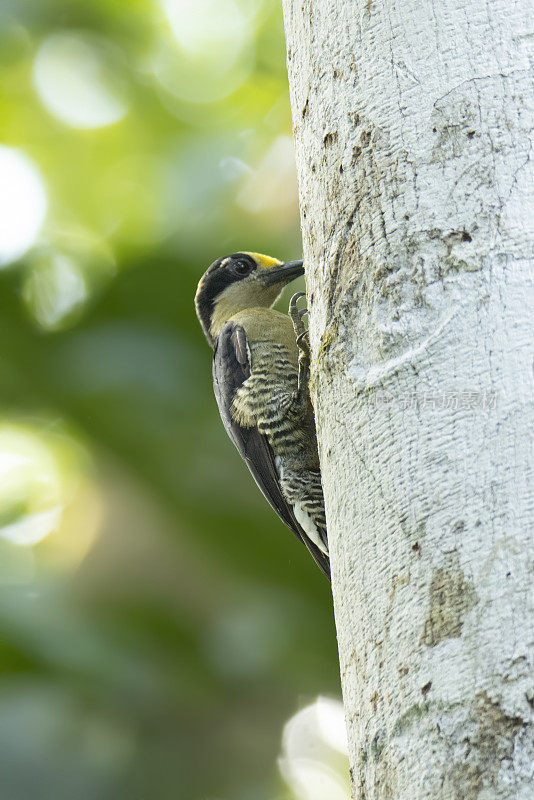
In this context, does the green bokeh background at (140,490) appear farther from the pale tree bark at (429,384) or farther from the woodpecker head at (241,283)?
the pale tree bark at (429,384)

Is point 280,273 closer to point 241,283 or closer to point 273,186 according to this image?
point 241,283

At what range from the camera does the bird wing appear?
4059 mm

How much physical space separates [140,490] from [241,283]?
1.39 metres

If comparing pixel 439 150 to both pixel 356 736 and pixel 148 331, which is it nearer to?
pixel 356 736

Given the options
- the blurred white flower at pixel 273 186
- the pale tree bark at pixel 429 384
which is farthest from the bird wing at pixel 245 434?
the pale tree bark at pixel 429 384

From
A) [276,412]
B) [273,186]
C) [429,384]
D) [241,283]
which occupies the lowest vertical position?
[429,384]

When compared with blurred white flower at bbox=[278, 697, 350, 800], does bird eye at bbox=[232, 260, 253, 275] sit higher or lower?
higher

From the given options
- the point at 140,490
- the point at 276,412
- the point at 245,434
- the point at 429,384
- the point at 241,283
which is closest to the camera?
the point at 429,384

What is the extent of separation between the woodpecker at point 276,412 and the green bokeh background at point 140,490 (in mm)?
1327

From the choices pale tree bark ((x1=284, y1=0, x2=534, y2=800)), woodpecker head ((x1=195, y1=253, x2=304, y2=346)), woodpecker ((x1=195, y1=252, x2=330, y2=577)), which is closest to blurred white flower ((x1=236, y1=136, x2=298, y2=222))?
woodpecker head ((x1=195, y1=253, x2=304, y2=346))

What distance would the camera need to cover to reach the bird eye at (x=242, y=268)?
5031 millimetres

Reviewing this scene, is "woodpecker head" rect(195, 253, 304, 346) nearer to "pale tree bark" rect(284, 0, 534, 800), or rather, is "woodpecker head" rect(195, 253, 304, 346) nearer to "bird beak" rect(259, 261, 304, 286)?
"bird beak" rect(259, 261, 304, 286)

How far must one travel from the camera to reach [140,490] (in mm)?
5625

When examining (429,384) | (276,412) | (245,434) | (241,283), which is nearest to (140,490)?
(241,283)
